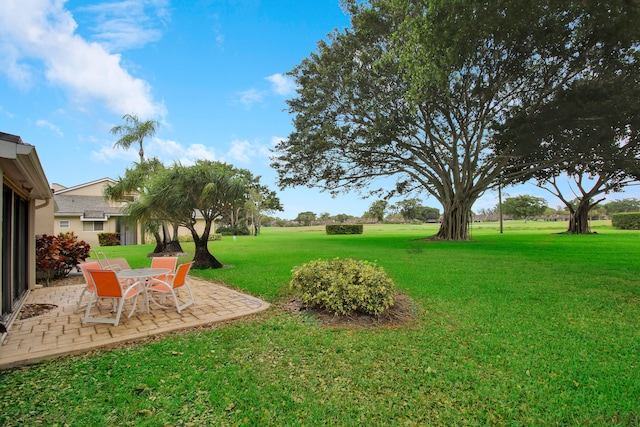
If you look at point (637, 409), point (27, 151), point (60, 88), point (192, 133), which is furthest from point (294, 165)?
point (637, 409)

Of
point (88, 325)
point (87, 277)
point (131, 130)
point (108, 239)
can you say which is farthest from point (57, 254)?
point (108, 239)

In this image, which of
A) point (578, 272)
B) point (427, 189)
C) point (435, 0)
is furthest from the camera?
point (427, 189)

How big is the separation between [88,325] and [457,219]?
20241mm

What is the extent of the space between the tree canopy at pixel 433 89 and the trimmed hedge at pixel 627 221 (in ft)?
78.8

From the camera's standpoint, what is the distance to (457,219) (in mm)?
20375

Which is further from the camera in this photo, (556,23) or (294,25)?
(294,25)

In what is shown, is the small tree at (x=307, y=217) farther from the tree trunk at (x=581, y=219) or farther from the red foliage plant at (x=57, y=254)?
the red foliage plant at (x=57, y=254)

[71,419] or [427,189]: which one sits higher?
[427,189]

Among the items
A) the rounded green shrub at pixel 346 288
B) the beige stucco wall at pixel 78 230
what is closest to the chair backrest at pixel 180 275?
the rounded green shrub at pixel 346 288

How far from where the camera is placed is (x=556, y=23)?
9.62 meters

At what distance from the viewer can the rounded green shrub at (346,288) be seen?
4703mm

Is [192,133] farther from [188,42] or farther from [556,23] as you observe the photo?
[556,23]

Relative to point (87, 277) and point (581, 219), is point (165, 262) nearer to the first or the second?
point (87, 277)

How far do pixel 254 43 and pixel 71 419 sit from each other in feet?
43.1
